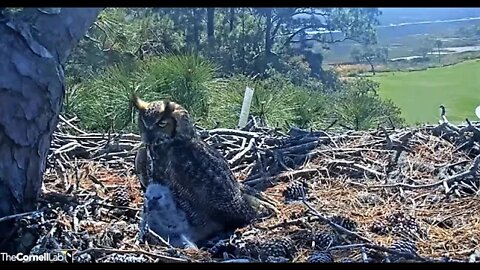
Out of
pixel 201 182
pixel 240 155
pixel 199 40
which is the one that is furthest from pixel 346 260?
pixel 199 40

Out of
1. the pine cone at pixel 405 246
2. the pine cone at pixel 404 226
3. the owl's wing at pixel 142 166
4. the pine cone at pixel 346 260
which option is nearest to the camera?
the pine cone at pixel 346 260

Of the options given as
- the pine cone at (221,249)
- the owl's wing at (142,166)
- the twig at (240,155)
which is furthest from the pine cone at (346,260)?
the twig at (240,155)

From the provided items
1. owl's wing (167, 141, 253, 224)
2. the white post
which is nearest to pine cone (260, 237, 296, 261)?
owl's wing (167, 141, 253, 224)

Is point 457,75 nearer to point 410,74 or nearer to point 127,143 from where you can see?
point 410,74

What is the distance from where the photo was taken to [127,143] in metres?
2.43

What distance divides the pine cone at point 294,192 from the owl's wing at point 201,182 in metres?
0.31

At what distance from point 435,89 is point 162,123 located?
0.89m

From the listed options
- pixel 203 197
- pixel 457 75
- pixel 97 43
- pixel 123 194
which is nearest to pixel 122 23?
pixel 97 43

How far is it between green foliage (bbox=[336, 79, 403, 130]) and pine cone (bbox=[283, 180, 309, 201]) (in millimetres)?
451

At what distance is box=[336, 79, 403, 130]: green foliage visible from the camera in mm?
2366

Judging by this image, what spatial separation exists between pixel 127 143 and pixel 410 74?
1104 mm

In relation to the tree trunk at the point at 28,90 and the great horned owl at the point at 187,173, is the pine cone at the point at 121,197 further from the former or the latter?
the tree trunk at the point at 28,90

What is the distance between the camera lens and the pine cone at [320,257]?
1.22m
